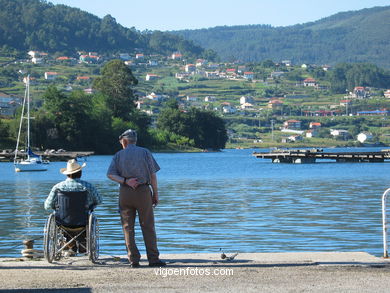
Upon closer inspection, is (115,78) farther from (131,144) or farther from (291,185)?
(131,144)

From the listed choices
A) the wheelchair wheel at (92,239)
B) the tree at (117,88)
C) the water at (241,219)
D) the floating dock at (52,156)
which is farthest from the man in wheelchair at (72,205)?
the tree at (117,88)

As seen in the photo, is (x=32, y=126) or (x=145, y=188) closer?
(x=145, y=188)

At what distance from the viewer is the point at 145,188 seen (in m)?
13.0

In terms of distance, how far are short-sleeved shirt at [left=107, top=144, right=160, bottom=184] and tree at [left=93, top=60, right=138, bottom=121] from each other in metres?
121

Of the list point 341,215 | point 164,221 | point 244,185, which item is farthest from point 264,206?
point 244,185

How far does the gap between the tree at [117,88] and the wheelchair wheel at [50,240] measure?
121 meters

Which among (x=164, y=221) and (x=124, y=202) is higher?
(x=124, y=202)

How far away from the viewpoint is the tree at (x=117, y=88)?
13538 centimetres

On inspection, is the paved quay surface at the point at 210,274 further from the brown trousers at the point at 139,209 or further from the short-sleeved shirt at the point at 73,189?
the short-sleeved shirt at the point at 73,189

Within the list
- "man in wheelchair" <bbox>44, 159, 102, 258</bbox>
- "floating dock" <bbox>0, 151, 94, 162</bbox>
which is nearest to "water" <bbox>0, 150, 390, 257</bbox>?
"man in wheelchair" <bbox>44, 159, 102, 258</bbox>

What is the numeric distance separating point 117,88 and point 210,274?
4942 inches

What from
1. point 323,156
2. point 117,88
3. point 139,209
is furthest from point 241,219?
point 117,88

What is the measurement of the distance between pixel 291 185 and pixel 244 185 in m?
2.74

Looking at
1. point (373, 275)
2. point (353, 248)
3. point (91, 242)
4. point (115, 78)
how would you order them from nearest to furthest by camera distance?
point (373, 275) < point (91, 242) < point (353, 248) < point (115, 78)
